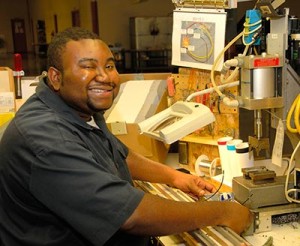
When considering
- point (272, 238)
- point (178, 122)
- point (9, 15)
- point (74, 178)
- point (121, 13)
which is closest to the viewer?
point (74, 178)

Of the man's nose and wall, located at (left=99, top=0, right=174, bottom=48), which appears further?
wall, located at (left=99, top=0, right=174, bottom=48)

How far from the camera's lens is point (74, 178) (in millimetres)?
1095

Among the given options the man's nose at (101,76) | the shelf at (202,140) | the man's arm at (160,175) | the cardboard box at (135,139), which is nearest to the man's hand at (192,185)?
the man's arm at (160,175)

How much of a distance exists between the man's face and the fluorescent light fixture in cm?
50

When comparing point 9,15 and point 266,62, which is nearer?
point 266,62

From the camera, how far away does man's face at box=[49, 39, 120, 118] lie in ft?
4.11

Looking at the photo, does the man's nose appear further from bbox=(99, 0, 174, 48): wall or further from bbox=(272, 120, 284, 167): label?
bbox=(99, 0, 174, 48): wall

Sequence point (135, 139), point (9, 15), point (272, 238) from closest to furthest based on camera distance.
Answer: 1. point (272, 238)
2. point (135, 139)
3. point (9, 15)

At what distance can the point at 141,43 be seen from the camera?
26.8ft

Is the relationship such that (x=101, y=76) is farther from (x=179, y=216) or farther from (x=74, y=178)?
(x=179, y=216)

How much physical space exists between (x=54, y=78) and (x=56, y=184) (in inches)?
14.2

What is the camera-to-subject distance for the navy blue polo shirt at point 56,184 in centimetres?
109

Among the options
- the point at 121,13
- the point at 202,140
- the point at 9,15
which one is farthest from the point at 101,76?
the point at 9,15

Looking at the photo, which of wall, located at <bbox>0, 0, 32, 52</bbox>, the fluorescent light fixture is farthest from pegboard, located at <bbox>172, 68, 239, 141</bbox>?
wall, located at <bbox>0, 0, 32, 52</bbox>
